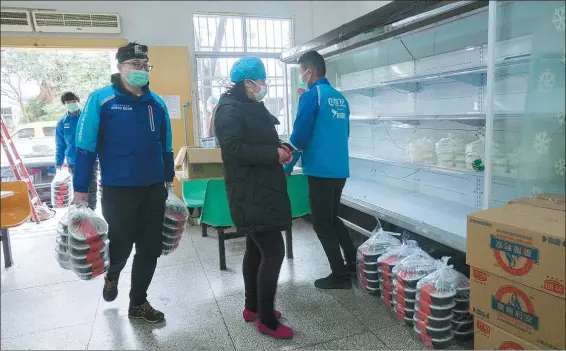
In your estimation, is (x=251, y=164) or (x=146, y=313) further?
(x=146, y=313)

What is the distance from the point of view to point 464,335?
7.18 ft

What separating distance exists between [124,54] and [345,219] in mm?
2501

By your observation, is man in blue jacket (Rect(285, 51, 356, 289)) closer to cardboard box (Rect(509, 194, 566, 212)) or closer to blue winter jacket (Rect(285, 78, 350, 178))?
blue winter jacket (Rect(285, 78, 350, 178))

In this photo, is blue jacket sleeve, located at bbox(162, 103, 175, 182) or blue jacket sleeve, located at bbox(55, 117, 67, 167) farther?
blue jacket sleeve, located at bbox(55, 117, 67, 167)

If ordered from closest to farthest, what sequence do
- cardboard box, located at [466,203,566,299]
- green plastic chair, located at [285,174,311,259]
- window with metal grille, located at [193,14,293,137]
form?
1. cardboard box, located at [466,203,566,299]
2. green plastic chair, located at [285,174,311,259]
3. window with metal grille, located at [193,14,293,137]

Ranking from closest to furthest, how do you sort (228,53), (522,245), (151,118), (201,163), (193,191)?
(522,245) < (151,118) < (201,163) < (193,191) < (228,53)

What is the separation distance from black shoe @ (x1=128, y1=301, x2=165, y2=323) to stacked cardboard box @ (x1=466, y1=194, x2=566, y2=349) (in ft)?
6.03

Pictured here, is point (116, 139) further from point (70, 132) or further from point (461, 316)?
point (70, 132)

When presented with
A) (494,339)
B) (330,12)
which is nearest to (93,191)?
(330,12)

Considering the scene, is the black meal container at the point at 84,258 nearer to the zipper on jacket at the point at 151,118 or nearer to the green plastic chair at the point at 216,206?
the zipper on jacket at the point at 151,118

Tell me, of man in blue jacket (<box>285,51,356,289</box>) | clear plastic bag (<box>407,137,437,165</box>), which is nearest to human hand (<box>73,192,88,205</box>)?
man in blue jacket (<box>285,51,356,289</box>)

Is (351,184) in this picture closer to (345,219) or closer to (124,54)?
(345,219)

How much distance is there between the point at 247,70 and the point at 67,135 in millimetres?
3150

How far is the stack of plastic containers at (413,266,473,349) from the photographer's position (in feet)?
6.88
